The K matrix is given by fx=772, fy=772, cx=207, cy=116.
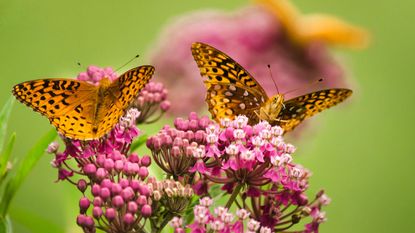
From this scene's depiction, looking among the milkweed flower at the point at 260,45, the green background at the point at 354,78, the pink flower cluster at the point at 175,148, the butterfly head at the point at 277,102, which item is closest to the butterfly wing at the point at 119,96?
the pink flower cluster at the point at 175,148

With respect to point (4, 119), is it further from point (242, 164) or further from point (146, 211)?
point (242, 164)

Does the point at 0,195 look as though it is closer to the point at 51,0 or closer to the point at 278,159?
the point at 278,159

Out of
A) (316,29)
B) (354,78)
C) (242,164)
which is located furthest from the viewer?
(354,78)

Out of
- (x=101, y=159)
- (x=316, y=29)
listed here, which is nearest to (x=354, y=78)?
(x=316, y=29)

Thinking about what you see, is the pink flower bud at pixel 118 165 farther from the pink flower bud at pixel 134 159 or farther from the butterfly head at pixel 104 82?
the butterfly head at pixel 104 82

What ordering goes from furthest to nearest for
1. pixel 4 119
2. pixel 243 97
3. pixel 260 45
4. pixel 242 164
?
1. pixel 260 45
2. pixel 243 97
3. pixel 4 119
4. pixel 242 164

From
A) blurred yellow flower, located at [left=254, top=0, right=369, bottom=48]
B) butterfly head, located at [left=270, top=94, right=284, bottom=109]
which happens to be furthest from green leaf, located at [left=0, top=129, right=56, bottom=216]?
blurred yellow flower, located at [left=254, top=0, right=369, bottom=48]

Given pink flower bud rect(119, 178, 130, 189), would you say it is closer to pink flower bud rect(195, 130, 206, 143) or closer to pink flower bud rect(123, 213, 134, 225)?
pink flower bud rect(123, 213, 134, 225)
